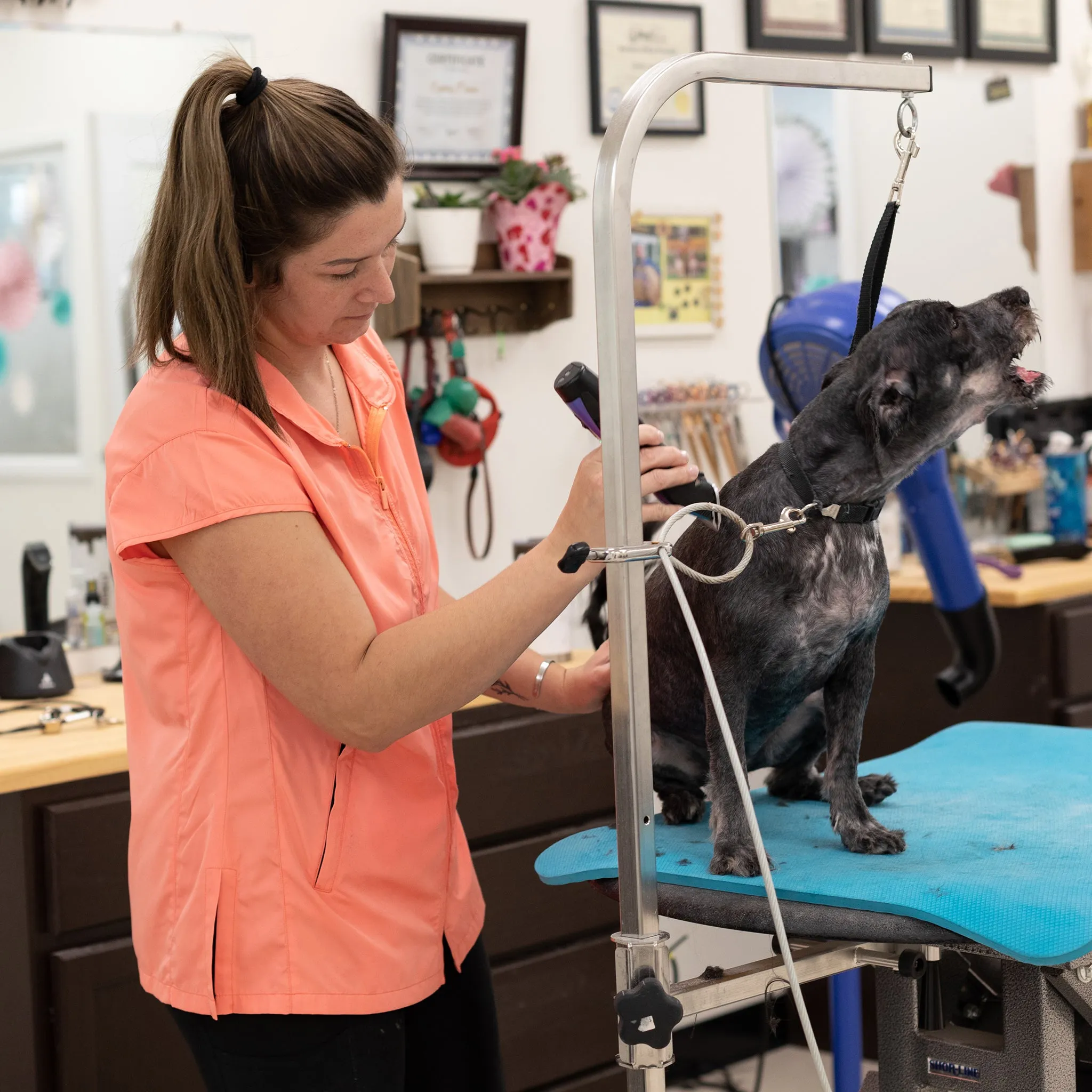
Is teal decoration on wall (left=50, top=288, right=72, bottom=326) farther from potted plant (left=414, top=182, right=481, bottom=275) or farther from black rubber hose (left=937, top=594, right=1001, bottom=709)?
black rubber hose (left=937, top=594, right=1001, bottom=709)

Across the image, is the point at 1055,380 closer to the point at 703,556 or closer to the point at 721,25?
the point at 721,25

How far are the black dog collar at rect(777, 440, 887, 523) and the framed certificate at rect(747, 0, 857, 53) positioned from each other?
7.45 ft

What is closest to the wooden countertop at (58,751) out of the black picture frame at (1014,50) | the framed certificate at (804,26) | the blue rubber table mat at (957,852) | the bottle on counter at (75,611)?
the bottle on counter at (75,611)

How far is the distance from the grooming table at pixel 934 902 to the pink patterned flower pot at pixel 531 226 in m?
1.63

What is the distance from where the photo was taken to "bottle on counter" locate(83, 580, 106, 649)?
2.48 m

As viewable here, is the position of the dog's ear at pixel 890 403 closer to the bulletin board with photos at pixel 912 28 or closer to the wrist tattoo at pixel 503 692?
the wrist tattoo at pixel 503 692

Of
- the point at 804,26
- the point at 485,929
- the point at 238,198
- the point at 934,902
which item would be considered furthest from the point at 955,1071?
the point at 804,26

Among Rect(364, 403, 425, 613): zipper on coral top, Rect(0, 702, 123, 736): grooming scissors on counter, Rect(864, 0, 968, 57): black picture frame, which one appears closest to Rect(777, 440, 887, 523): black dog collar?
Rect(364, 403, 425, 613): zipper on coral top

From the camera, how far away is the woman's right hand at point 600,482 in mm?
999

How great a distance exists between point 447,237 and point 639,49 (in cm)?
69

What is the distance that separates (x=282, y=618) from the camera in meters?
1.03

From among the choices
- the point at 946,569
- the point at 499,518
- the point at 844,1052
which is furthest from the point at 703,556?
the point at 499,518

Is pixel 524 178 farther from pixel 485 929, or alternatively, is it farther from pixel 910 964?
pixel 910 964

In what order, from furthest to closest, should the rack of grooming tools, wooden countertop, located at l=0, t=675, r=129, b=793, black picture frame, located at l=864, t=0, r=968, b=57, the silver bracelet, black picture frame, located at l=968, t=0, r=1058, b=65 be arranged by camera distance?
black picture frame, located at l=968, t=0, r=1058, b=65 → black picture frame, located at l=864, t=0, r=968, b=57 → the rack of grooming tools → wooden countertop, located at l=0, t=675, r=129, b=793 → the silver bracelet
